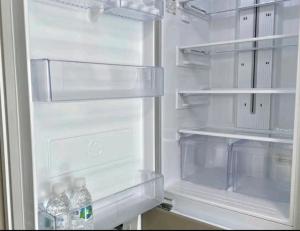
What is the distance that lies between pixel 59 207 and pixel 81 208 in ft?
0.28

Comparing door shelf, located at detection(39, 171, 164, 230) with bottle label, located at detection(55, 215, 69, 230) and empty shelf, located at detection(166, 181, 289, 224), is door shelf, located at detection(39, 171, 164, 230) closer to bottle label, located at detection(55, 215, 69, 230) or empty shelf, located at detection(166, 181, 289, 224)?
bottle label, located at detection(55, 215, 69, 230)

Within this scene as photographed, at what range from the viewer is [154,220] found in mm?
1279

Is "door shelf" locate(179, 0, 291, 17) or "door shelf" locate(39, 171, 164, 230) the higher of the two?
"door shelf" locate(179, 0, 291, 17)

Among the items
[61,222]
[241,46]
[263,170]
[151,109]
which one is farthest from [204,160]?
[61,222]

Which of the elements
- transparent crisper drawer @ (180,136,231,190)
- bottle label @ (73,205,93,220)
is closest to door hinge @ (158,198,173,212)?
transparent crisper drawer @ (180,136,231,190)

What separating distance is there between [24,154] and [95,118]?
1.18 feet

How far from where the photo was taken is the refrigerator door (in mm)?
845

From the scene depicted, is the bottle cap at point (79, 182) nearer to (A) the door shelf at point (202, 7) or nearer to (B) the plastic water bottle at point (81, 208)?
(B) the plastic water bottle at point (81, 208)

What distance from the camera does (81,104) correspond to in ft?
3.61

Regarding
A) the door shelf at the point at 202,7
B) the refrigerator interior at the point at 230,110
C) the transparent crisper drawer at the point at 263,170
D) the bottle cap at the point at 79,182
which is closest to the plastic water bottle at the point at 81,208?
the bottle cap at the point at 79,182

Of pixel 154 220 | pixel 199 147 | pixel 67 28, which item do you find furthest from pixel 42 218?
pixel 199 147

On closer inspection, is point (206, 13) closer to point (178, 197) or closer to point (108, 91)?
point (108, 91)

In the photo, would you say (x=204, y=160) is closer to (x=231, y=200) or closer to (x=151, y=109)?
(x=231, y=200)

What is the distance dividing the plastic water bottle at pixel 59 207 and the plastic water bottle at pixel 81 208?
0.07ft
